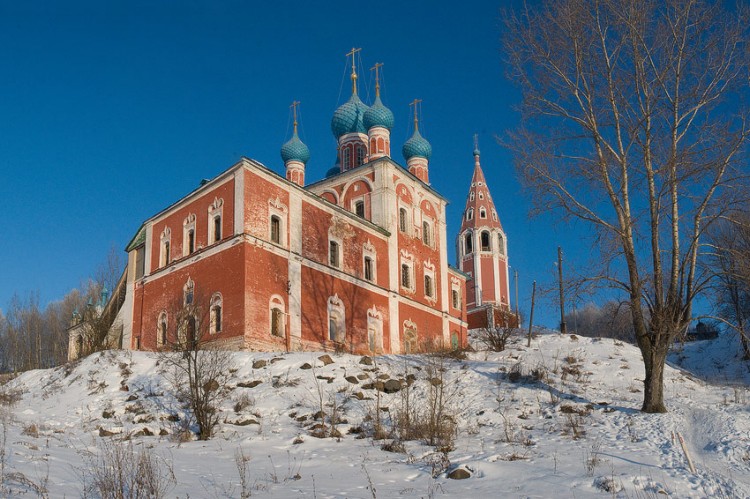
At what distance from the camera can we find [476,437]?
502 inches

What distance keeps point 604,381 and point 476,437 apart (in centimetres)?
588

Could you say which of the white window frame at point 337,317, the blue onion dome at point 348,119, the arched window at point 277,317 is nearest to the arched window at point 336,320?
the white window frame at point 337,317

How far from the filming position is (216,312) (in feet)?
82.3

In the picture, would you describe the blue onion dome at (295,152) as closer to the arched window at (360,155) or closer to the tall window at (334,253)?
the arched window at (360,155)

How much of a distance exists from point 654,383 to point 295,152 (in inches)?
1074

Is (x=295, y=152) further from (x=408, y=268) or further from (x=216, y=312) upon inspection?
(x=216, y=312)

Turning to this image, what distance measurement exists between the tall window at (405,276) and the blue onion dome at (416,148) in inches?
320

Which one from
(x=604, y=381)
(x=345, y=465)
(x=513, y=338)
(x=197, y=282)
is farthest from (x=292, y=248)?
(x=345, y=465)

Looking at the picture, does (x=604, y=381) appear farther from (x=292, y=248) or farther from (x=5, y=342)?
(x=5, y=342)

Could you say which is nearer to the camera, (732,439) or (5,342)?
(732,439)

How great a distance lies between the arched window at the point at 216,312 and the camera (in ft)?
81.8

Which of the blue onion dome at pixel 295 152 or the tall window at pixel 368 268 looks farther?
the blue onion dome at pixel 295 152

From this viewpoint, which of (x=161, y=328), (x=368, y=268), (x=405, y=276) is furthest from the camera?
(x=405, y=276)

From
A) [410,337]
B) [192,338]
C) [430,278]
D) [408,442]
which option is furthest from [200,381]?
[430,278]
